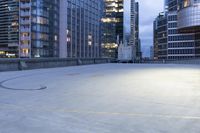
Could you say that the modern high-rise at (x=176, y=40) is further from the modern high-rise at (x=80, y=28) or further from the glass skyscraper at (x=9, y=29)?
the glass skyscraper at (x=9, y=29)

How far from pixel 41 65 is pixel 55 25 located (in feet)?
294

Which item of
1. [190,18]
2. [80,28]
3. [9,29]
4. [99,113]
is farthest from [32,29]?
[99,113]

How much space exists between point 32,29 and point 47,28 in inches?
265

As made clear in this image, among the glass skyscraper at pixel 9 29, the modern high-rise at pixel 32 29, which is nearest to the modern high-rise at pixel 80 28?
the modern high-rise at pixel 32 29

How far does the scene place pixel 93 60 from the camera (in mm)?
45969

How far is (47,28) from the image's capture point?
111250 mm

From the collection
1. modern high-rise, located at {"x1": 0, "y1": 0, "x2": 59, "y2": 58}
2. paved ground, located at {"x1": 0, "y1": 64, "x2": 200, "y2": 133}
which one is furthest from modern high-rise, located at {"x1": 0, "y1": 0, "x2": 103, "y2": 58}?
paved ground, located at {"x1": 0, "y1": 64, "x2": 200, "y2": 133}

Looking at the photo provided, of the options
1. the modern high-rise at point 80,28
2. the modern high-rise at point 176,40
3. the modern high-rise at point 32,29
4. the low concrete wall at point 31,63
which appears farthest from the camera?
the modern high-rise at point 176,40

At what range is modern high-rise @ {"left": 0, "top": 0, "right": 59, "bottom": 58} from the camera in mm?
106500

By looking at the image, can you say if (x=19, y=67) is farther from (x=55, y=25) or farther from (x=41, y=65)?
(x=55, y=25)

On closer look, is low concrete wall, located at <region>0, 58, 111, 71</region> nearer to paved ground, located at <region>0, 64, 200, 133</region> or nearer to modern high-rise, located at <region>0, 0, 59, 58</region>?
paved ground, located at <region>0, 64, 200, 133</region>

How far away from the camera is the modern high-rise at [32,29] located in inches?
4193

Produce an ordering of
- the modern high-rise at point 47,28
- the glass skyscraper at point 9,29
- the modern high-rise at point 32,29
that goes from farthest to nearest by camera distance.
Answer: the glass skyscraper at point 9,29 < the modern high-rise at point 47,28 < the modern high-rise at point 32,29

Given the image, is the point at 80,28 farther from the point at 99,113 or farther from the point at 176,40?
the point at 99,113
